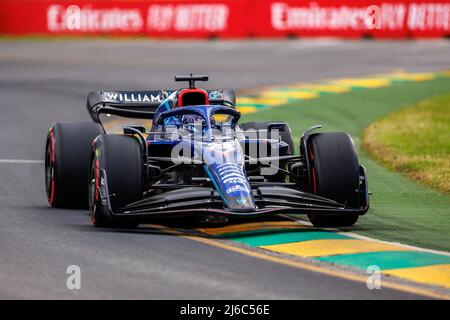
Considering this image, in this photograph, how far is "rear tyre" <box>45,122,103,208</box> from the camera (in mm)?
13484

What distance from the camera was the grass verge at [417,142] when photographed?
1656 cm

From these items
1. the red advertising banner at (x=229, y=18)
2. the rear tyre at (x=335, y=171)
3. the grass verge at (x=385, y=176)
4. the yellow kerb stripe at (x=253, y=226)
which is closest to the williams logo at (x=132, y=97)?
the grass verge at (x=385, y=176)

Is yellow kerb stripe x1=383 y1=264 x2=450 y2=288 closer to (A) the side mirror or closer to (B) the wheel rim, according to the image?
(B) the wheel rim

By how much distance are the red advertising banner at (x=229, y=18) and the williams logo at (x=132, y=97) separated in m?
27.3

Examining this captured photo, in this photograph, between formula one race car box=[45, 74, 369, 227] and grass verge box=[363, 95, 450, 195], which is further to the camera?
grass verge box=[363, 95, 450, 195]

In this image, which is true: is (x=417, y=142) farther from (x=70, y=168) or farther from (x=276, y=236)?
(x=276, y=236)

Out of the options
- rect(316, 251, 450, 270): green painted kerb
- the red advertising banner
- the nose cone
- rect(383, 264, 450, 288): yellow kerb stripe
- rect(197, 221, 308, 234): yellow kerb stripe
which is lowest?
the red advertising banner

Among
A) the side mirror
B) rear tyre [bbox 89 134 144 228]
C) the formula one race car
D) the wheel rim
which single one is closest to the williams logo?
the formula one race car

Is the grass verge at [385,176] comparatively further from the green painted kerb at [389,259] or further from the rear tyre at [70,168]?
the rear tyre at [70,168]

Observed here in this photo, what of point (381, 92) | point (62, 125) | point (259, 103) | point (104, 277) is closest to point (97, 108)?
point (62, 125)

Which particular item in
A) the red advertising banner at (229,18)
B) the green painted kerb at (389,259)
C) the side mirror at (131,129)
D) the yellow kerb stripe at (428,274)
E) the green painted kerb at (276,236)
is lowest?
the red advertising banner at (229,18)

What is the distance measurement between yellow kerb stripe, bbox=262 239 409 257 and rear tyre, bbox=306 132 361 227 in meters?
0.67

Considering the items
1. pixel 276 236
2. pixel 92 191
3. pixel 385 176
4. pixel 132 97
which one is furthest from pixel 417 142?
pixel 92 191

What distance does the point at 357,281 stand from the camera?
10.0m
